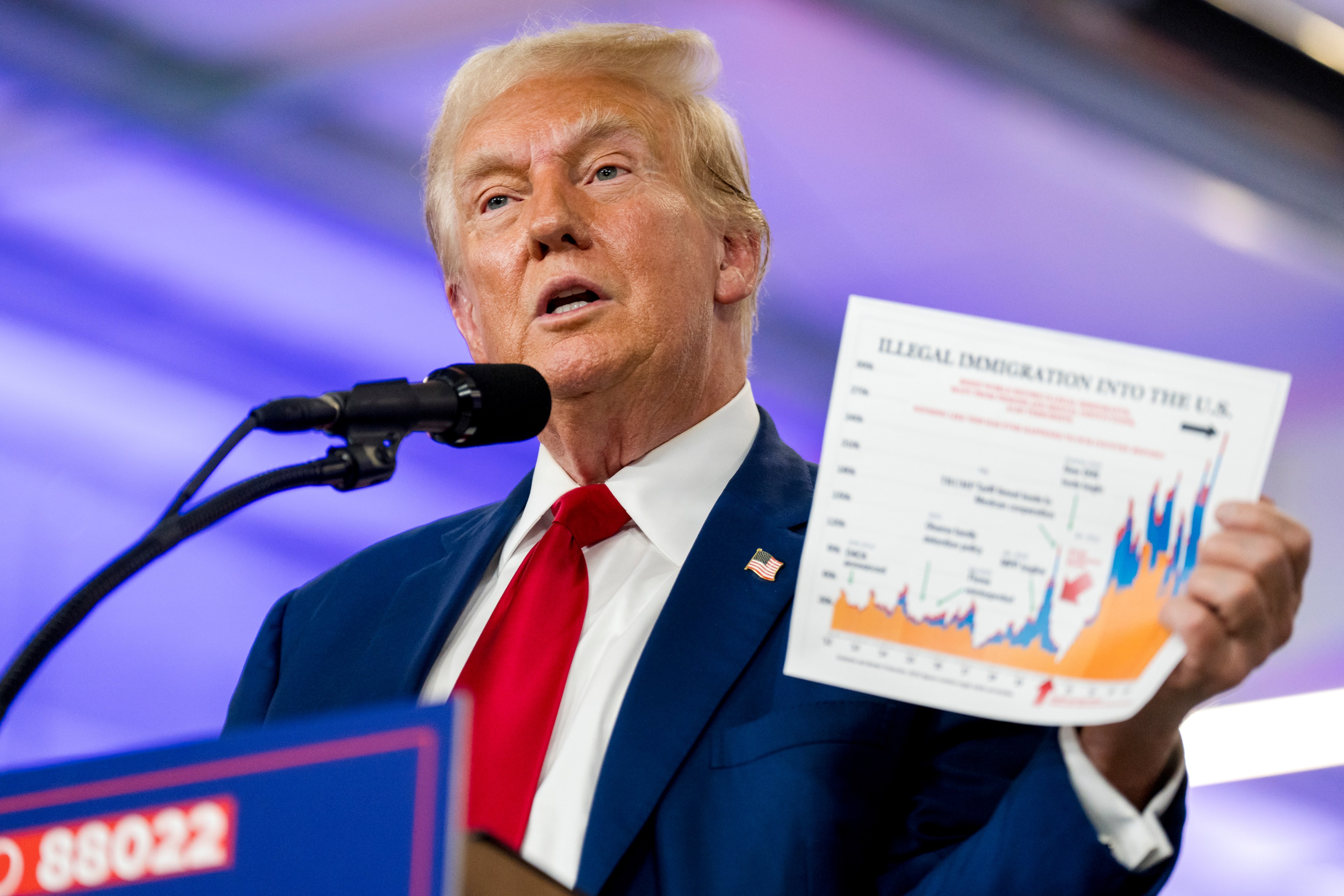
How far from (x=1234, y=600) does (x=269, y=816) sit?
744 mm

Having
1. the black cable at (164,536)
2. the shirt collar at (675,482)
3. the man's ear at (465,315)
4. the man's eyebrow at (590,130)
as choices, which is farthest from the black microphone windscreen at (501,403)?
the man's ear at (465,315)

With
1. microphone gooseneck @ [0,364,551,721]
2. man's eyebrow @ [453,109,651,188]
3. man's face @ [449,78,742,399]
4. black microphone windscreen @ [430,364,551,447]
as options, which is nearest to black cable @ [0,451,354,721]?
microphone gooseneck @ [0,364,551,721]

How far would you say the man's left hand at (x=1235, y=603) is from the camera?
107cm

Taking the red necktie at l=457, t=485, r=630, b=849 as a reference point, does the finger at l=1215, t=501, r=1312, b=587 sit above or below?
above

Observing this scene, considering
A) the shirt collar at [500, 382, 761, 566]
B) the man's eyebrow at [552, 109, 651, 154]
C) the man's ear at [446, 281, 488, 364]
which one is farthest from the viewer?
the man's ear at [446, 281, 488, 364]

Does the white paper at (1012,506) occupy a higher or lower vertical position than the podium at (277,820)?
higher

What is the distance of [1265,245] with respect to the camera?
352 cm

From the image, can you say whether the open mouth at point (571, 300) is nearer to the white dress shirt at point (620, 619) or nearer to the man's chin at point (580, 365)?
the man's chin at point (580, 365)

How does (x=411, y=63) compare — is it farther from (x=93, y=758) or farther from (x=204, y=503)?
(x=93, y=758)

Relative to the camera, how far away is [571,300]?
1845mm

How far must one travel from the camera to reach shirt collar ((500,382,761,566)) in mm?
1760

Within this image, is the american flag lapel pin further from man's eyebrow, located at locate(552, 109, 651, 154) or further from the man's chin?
man's eyebrow, located at locate(552, 109, 651, 154)

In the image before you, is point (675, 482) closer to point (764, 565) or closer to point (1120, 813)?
point (764, 565)

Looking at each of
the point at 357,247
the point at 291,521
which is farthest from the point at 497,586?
the point at 357,247
